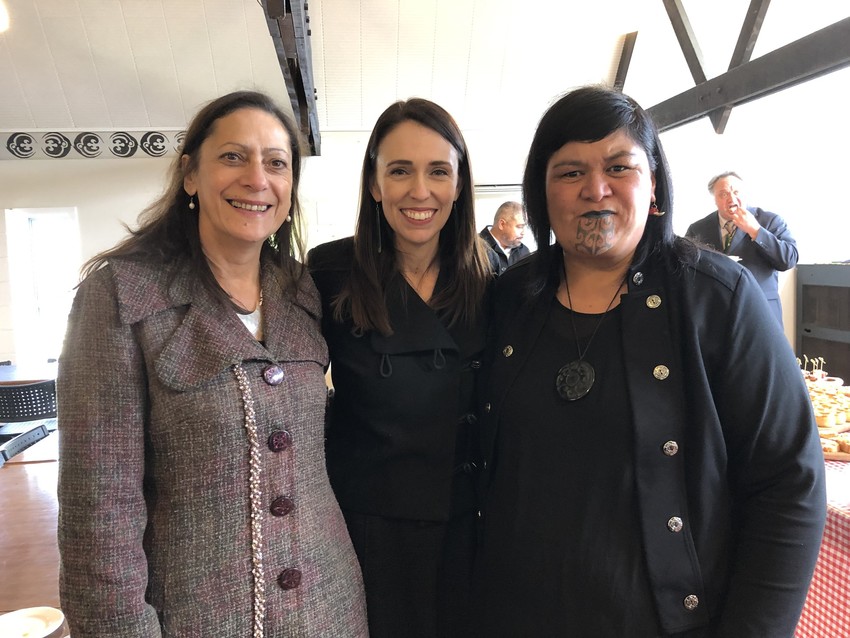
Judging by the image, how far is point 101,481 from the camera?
0.93 metres

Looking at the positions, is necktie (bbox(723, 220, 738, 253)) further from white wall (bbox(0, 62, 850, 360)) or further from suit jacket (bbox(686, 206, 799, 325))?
white wall (bbox(0, 62, 850, 360))

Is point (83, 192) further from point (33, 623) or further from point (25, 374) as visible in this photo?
point (33, 623)

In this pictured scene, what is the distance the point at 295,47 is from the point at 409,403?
2.67 meters

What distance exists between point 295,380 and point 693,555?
2.60 ft

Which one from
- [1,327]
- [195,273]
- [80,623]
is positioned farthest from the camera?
[1,327]

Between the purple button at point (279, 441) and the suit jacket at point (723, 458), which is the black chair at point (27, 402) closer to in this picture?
the purple button at point (279, 441)

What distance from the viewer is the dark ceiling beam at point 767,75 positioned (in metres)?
3.44

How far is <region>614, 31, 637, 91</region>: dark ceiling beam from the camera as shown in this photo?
19.3 feet

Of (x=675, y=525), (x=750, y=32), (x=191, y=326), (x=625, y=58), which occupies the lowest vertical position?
(x=675, y=525)

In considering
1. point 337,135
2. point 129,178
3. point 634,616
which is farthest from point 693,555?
point 129,178

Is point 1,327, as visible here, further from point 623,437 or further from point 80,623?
point 623,437

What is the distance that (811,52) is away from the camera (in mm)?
3594

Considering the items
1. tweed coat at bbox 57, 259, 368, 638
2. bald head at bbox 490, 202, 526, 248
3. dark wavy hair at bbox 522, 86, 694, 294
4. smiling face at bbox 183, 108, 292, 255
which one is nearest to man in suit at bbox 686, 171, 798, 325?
bald head at bbox 490, 202, 526, 248

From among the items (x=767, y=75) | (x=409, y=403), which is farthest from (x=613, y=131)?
(x=767, y=75)
